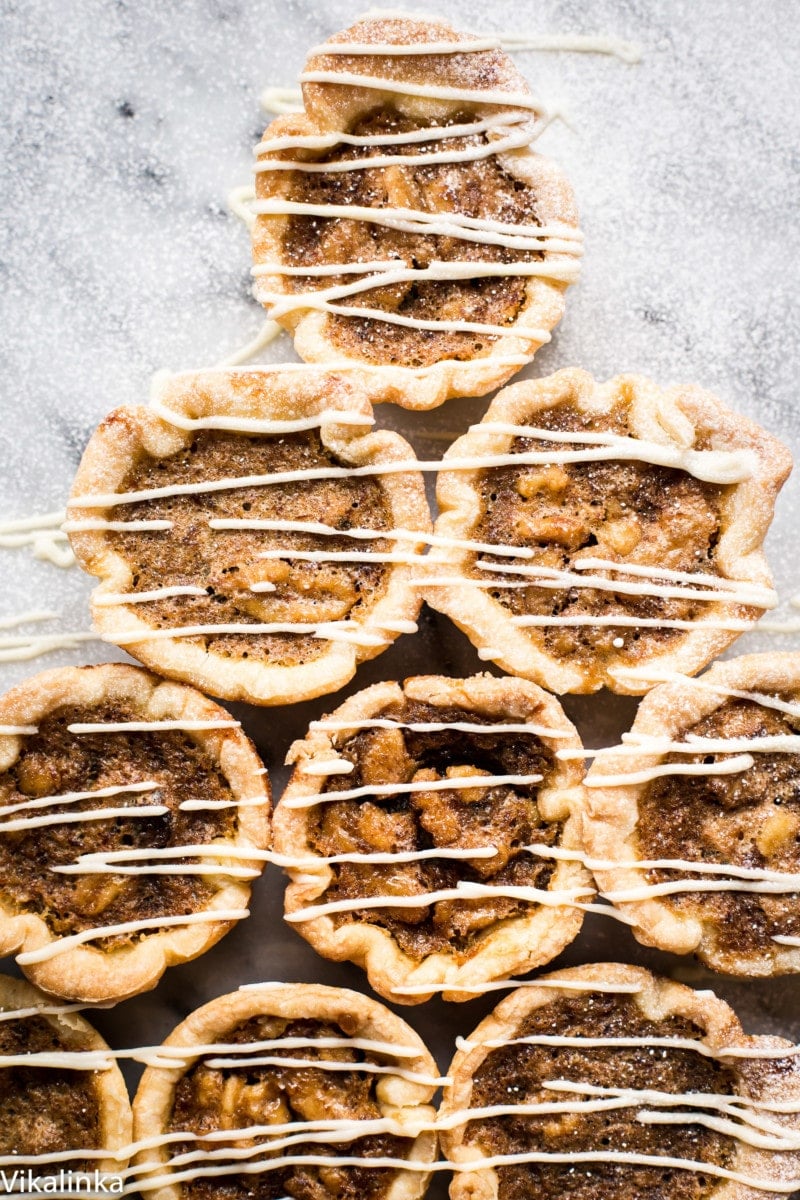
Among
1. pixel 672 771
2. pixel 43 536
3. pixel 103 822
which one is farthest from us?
pixel 43 536

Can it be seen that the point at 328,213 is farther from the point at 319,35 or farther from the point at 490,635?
the point at 490,635

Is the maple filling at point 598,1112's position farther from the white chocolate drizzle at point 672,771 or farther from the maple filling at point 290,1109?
the white chocolate drizzle at point 672,771

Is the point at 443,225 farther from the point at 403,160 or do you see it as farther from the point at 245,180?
the point at 245,180

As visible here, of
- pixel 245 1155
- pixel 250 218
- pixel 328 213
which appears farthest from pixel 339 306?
pixel 245 1155

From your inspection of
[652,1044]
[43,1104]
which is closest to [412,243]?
[652,1044]

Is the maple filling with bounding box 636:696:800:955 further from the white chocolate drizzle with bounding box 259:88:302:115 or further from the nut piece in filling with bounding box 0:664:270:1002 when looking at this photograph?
the white chocolate drizzle with bounding box 259:88:302:115

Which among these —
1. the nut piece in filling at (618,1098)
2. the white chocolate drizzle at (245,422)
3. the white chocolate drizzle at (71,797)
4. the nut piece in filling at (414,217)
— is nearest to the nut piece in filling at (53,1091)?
the white chocolate drizzle at (71,797)
